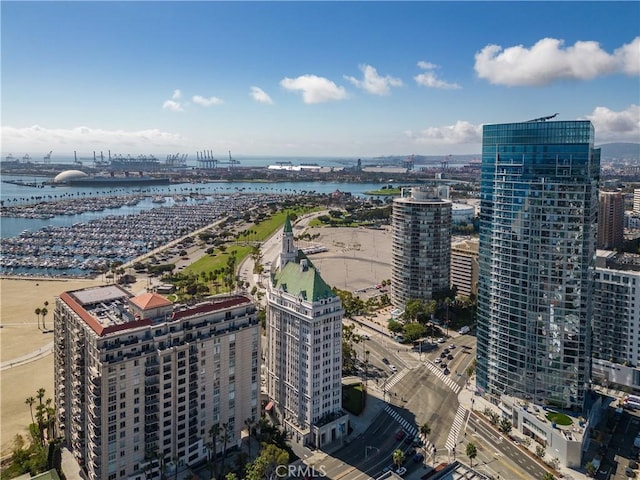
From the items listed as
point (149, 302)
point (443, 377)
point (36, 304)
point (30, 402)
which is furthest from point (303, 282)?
point (36, 304)

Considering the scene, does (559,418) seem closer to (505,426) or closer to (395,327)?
(505,426)

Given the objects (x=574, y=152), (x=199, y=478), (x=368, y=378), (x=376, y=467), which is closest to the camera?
(x=199, y=478)

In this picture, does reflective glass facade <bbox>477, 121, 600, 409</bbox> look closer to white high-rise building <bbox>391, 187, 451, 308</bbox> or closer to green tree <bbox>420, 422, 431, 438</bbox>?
green tree <bbox>420, 422, 431, 438</bbox>

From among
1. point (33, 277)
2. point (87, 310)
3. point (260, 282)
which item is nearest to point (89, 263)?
point (33, 277)

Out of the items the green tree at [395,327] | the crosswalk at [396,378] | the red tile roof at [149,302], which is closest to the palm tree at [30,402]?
the red tile roof at [149,302]

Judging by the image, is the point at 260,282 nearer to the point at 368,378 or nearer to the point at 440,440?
the point at 368,378

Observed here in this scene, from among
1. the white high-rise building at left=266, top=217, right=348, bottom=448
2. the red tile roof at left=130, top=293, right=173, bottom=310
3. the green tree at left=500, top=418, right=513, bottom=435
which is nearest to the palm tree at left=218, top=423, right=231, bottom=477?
the white high-rise building at left=266, top=217, right=348, bottom=448
